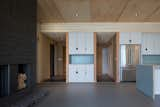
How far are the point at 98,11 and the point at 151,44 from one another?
346 centimetres

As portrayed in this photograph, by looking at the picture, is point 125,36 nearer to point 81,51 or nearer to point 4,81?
point 81,51

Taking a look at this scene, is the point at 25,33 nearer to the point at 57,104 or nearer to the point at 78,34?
the point at 57,104

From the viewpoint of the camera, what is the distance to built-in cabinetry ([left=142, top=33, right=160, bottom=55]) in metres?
8.52

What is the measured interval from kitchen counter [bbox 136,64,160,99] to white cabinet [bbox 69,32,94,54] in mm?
3102

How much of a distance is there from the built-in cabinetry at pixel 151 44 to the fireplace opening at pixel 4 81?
6192 mm

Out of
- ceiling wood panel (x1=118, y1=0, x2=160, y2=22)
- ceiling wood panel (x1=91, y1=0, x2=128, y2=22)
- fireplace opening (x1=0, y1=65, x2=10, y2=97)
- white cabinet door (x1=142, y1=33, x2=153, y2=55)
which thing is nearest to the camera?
fireplace opening (x1=0, y1=65, x2=10, y2=97)

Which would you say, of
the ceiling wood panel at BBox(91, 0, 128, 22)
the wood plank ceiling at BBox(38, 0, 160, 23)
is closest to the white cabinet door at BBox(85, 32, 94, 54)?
the wood plank ceiling at BBox(38, 0, 160, 23)

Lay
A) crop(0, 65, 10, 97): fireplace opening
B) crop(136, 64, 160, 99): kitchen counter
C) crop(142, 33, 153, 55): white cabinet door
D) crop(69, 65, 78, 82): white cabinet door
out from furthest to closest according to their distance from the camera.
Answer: crop(142, 33, 153, 55): white cabinet door
crop(69, 65, 78, 82): white cabinet door
crop(136, 64, 160, 99): kitchen counter
crop(0, 65, 10, 97): fireplace opening

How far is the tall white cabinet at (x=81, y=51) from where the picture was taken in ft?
27.2

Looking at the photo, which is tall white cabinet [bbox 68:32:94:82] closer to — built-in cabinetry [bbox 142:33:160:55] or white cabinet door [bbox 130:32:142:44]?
white cabinet door [bbox 130:32:142:44]

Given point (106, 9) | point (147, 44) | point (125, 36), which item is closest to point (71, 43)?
point (125, 36)

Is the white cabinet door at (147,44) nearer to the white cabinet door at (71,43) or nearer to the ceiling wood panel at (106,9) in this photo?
the ceiling wood panel at (106,9)

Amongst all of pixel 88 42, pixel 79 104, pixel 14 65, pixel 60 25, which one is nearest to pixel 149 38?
pixel 88 42

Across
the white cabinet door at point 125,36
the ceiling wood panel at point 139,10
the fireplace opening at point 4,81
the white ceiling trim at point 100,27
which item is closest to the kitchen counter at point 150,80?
the ceiling wood panel at point 139,10
